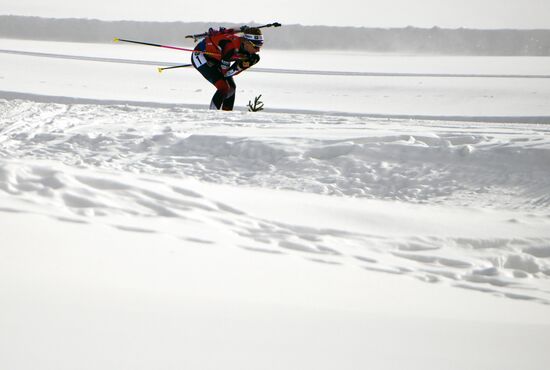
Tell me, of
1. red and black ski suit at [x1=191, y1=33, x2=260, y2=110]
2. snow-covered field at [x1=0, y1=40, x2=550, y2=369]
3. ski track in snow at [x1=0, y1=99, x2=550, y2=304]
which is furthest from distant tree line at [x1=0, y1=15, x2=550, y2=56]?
snow-covered field at [x1=0, y1=40, x2=550, y2=369]

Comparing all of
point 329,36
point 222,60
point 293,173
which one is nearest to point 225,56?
point 222,60

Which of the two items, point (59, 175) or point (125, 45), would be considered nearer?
point (59, 175)

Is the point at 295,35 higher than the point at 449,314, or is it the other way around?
the point at 295,35

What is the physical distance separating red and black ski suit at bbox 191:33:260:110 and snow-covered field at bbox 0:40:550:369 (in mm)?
720

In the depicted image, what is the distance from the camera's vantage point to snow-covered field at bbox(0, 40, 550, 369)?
76.5 inches

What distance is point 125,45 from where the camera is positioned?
17016 mm

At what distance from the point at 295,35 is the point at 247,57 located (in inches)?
422

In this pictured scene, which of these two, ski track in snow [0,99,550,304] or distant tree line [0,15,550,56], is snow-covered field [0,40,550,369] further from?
distant tree line [0,15,550,56]

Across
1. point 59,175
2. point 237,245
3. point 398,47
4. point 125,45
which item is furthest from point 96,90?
point 398,47

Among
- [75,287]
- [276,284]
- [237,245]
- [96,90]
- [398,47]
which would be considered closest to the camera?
[75,287]

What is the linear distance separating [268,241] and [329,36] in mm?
14503

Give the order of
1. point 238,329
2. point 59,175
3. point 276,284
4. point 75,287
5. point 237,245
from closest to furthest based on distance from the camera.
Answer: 1. point 238,329
2. point 75,287
3. point 276,284
4. point 237,245
5. point 59,175

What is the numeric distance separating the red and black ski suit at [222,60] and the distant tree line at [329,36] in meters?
9.88

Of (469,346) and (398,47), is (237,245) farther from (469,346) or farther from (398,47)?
(398,47)
